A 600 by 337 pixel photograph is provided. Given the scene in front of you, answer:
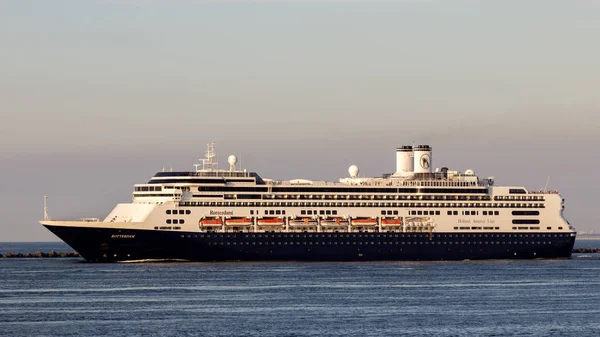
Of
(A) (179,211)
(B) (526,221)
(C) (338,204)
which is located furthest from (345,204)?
(B) (526,221)

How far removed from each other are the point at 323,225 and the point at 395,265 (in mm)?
8253

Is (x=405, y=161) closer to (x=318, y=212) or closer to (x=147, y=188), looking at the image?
(x=318, y=212)

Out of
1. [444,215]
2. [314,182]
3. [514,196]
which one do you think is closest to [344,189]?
[314,182]

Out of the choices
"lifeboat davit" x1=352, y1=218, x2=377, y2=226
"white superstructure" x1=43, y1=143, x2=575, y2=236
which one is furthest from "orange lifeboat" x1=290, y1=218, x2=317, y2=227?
"lifeboat davit" x1=352, y1=218, x2=377, y2=226

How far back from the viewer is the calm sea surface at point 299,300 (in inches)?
2424

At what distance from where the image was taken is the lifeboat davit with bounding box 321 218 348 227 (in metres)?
114

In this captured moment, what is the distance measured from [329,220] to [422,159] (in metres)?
14.6

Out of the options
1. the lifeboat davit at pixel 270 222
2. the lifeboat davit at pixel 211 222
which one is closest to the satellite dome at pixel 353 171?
the lifeboat davit at pixel 270 222

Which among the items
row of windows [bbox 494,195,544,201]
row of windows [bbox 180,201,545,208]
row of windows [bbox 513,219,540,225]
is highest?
row of windows [bbox 494,195,544,201]

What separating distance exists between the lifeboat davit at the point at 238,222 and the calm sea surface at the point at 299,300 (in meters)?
5.72

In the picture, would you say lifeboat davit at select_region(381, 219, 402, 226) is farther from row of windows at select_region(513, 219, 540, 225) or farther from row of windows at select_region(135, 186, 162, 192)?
row of windows at select_region(135, 186, 162, 192)

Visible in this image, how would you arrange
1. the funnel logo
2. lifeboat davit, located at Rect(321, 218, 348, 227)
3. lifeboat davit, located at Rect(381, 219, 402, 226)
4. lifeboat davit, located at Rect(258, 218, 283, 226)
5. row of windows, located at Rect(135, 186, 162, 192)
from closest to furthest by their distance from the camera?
row of windows, located at Rect(135, 186, 162, 192), lifeboat davit, located at Rect(258, 218, 283, 226), lifeboat davit, located at Rect(321, 218, 348, 227), lifeboat davit, located at Rect(381, 219, 402, 226), the funnel logo

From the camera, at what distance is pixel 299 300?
75.4 m

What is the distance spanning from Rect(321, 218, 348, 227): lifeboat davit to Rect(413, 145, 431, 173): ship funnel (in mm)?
12476
